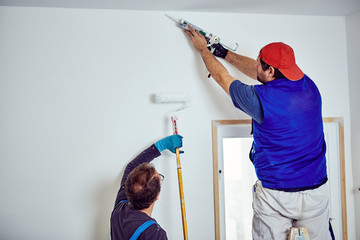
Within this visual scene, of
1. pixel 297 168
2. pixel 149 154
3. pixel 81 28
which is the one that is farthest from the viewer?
pixel 81 28

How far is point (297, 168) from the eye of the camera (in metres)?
1.48

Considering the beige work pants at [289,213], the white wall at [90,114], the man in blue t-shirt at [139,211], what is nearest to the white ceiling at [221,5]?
the white wall at [90,114]

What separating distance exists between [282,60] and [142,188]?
3.23 feet

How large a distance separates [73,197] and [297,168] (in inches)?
53.7

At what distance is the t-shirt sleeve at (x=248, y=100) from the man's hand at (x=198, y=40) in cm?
43

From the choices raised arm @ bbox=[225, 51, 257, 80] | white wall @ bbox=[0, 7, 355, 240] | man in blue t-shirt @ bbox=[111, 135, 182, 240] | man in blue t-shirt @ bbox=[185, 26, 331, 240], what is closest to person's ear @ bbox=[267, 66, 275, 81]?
man in blue t-shirt @ bbox=[185, 26, 331, 240]

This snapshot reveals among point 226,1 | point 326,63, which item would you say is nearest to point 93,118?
point 226,1

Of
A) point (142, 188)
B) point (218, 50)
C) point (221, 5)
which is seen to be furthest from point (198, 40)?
point (142, 188)

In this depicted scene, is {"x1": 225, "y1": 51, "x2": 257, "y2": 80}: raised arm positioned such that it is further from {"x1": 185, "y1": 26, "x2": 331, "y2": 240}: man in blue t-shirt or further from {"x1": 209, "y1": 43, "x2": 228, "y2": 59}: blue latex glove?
{"x1": 185, "y1": 26, "x2": 331, "y2": 240}: man in blue t-shirt

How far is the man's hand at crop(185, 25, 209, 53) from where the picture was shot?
1812 mm

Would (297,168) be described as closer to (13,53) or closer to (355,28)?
(355,28)

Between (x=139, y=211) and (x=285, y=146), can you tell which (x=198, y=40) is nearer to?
(x=285, y=146)

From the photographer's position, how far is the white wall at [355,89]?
1.99m

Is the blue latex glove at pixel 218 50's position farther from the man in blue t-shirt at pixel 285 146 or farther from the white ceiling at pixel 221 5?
the man in blue t-shirt at pixel 285 146
